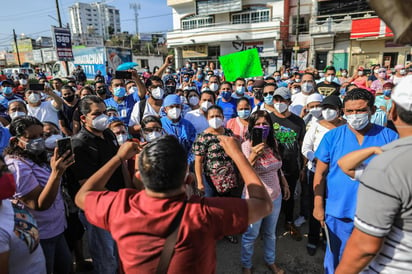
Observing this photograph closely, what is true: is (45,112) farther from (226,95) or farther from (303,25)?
(303,25)

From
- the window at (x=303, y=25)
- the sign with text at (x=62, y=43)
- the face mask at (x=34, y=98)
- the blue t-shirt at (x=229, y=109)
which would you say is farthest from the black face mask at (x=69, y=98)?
the window at (x=303, y=25)

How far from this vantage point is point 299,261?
2953 mm

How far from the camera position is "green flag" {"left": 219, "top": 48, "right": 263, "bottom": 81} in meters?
6.21

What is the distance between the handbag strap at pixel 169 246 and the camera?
1090 millimetres

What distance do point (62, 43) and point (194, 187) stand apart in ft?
44.5

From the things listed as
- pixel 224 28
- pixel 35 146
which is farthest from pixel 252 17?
pixel 35 146

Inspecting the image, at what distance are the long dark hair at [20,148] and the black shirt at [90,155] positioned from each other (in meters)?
0.25

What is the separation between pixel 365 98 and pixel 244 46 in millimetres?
26948

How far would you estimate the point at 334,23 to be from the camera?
2200cm

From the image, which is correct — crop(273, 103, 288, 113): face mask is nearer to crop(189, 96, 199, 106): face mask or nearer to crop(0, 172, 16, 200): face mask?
crop(189, 96, 199, 106): face mask

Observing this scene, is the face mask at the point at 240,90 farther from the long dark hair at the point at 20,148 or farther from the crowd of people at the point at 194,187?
the long dark hair at the point at 20,148

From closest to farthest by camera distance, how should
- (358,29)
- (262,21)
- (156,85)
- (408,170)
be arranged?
1. (408,170)
2. (156,85)
3. (358,29)
4. (262,21)

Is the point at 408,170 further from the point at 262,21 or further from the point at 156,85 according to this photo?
the point at 262,21

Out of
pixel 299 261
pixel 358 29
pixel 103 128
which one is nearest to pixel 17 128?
pixel 103 128
